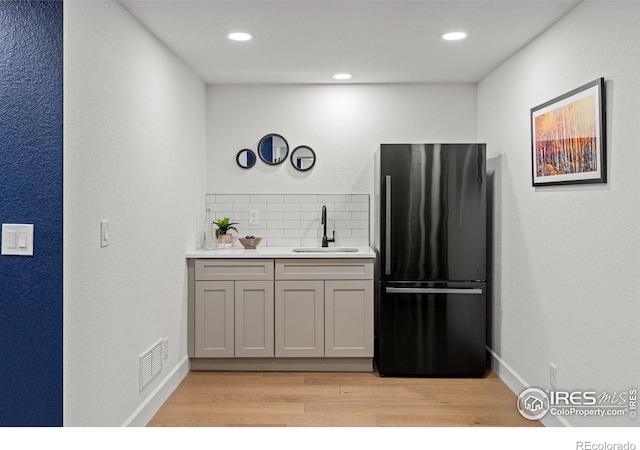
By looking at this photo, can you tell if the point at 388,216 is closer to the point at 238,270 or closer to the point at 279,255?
the point at 279,255

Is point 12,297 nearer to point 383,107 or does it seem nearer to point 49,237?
point 49,237

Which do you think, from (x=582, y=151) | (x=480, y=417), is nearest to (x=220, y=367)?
(x=480, y=417)

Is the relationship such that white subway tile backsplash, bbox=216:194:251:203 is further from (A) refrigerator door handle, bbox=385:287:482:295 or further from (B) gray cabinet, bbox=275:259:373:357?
(A) refrigerator door handle, bbox=385:287:482:295

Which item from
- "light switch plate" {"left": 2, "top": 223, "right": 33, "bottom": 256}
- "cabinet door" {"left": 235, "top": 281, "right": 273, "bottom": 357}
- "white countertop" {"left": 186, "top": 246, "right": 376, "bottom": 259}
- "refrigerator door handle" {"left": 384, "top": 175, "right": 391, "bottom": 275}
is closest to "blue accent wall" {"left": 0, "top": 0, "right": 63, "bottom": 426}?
"light switch plate" {"left": 2, "top": 223, "right": 33, "bottom": 256}

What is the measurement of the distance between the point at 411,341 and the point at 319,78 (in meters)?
2.27

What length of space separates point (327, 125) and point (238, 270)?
155cm

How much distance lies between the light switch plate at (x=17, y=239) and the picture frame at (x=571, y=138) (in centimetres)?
254

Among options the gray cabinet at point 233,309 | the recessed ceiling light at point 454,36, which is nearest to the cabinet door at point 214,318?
the gray cabinet at point 233,309

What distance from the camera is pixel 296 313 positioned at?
4234 mm

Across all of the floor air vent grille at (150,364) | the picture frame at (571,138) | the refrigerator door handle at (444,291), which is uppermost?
the picture frame at (571,138)

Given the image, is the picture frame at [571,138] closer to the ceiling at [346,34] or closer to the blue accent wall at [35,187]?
the ceiling at [346,34]

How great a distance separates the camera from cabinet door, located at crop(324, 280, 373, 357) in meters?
4.23

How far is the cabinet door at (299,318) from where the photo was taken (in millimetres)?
4223

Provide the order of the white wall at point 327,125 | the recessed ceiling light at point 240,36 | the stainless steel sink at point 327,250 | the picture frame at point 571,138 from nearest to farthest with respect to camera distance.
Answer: the picture frame at point 571,138
the recessed ceiling light at point 240,36
the stainless steel sink at point 327,250
the white wall at point 327,125
